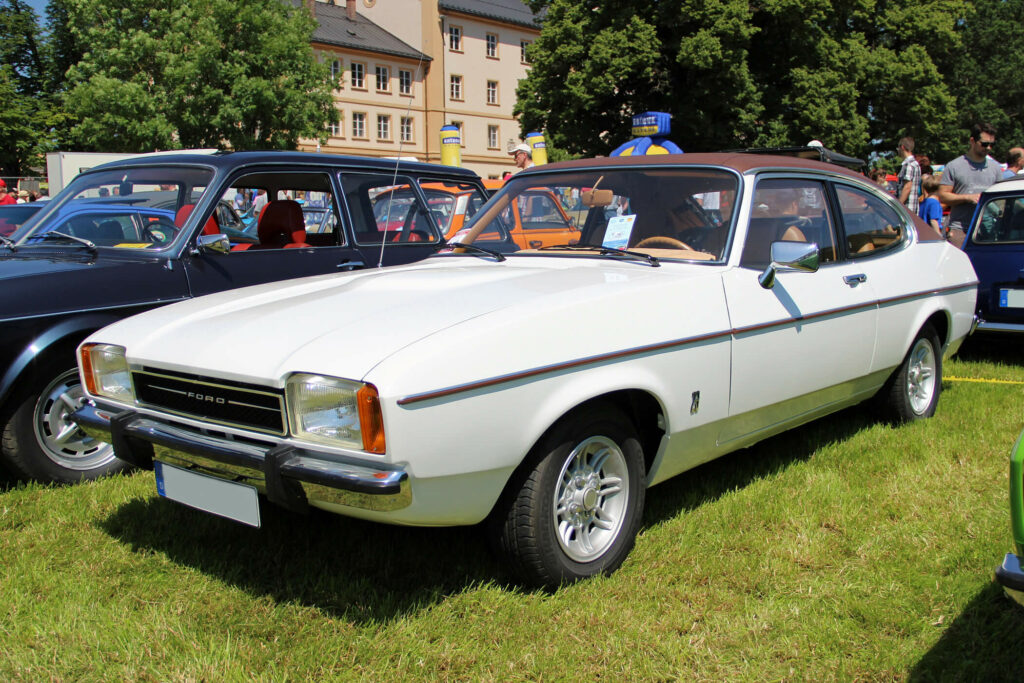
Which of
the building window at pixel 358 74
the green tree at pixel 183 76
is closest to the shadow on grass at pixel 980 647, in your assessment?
the green tree at pixel 183 76

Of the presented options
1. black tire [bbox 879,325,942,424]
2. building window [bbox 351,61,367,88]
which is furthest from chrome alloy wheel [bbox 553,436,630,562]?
building window [bbox 351,61,367,88]

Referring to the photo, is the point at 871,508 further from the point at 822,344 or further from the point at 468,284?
the point at 468,284

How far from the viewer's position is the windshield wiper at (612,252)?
3.62m

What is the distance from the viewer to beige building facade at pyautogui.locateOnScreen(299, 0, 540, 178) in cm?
4941

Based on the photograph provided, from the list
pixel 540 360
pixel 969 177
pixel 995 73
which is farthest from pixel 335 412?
pixel 995 73

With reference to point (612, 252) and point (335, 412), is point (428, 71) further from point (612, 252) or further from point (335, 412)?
point (335, 412)

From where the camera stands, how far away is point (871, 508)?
3760 mm

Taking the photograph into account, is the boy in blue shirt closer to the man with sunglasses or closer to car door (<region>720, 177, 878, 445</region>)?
the man with sunglasses

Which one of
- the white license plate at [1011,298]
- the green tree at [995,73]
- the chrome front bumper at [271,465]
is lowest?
the white license plate at [1011,298]

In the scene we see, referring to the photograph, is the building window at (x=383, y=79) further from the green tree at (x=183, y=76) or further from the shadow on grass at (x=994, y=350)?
the shadow on grass at (x=994, y=350)

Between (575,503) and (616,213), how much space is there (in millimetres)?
1546

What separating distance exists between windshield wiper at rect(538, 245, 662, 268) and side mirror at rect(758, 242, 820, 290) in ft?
1.54

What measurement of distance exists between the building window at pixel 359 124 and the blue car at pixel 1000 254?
147 ft

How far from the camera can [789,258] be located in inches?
139
